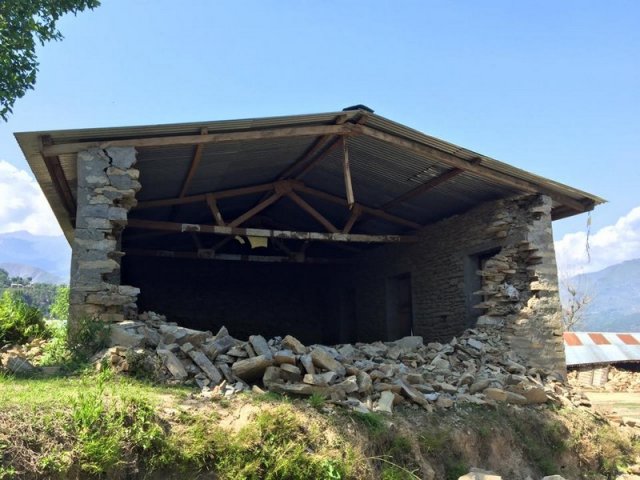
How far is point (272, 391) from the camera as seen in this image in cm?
598

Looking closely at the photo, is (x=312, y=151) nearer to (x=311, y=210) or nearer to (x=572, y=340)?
(x=311, y=210)

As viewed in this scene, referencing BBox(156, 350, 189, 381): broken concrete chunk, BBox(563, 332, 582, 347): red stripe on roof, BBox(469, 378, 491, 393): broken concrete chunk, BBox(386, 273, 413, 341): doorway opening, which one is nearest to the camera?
BBox(156, 350, 189, 381): broken concrete chunk

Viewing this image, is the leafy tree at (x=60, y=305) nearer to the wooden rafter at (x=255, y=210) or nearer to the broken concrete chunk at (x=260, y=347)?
the wooden rafter at (x=255, y=210)

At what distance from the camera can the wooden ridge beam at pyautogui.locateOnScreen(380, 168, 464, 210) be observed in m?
9.37

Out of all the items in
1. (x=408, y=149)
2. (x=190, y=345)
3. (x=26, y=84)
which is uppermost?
(x=26, y=84)

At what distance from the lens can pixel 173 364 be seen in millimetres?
6176

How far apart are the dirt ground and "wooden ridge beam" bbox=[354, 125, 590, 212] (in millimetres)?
4545

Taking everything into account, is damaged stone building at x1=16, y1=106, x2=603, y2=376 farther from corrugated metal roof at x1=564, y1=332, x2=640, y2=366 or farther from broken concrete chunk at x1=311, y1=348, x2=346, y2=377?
corrugated metal roof at x1=564, y1=332, x2=640, y2=366

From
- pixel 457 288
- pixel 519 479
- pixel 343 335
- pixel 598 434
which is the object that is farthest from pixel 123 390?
pixel 343 335

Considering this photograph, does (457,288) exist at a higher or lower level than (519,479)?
higher

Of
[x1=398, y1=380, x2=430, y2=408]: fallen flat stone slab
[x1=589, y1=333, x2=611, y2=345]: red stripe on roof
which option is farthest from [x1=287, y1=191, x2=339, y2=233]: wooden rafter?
[x1=589, y1=333, x2=611, y2=345]: red stripe on roof

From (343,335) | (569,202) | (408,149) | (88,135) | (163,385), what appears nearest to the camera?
(163,385)

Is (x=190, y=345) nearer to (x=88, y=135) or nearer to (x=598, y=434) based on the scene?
(x=88, y=135)

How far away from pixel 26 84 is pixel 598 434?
465 inches
